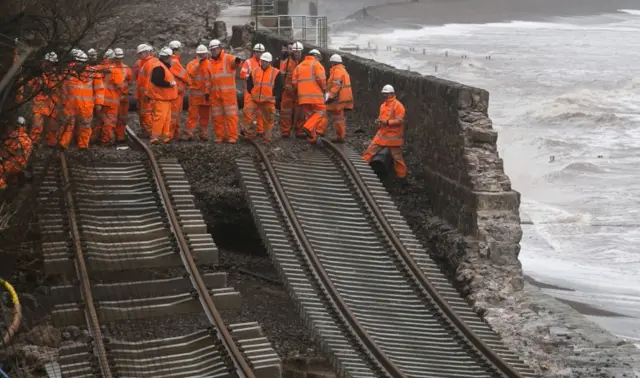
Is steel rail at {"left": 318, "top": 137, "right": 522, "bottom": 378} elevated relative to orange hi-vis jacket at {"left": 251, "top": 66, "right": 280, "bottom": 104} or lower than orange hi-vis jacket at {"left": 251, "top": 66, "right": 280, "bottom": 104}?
lower

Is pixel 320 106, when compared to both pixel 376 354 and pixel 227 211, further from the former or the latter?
pixel 376 354

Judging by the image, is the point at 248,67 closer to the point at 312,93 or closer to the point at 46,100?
the point at 312,93

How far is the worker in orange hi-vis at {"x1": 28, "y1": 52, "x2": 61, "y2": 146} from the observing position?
1258 cm

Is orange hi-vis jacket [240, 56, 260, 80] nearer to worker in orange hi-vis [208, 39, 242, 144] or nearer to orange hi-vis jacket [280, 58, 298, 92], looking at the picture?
worker in orange hi-vis [208, 39, 242, 144]

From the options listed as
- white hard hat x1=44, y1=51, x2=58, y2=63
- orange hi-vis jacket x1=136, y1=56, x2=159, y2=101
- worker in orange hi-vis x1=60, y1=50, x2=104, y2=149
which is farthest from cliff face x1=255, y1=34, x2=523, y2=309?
white hard hat x1=44, y1=51, x2=58, y2=63

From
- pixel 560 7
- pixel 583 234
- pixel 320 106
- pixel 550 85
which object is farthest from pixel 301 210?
pixel 560 7

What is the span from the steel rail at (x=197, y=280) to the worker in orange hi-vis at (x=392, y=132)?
329cm

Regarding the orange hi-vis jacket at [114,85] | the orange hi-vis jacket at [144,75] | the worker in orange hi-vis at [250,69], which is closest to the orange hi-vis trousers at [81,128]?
the orange hi-vis jacket at [114,85]

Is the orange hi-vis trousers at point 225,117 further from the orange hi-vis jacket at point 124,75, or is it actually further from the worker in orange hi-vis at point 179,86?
the orange hi-vis jacket at point 124,75

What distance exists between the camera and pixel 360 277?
555 inches

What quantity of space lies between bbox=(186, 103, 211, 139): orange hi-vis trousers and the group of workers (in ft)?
0.05

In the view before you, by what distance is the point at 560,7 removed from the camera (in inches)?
3932

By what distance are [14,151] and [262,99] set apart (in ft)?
16.5

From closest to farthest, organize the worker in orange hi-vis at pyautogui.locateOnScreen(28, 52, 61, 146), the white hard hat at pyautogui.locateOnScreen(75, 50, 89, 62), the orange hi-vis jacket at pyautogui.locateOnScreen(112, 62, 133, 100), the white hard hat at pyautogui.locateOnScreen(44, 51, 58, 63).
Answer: the worker in orange hi-vis at pyautogui.locateOnScreen(28, 52, 61, 146), the white hard hat at pyautogui.locateOnScreen(44, 51, 58, 63), the white hard hat at pyautogui.locateOnScreen(75, 50, 89, 62), the orange hi-vis jacket at pyautogui.locateOnScreen(112, 62, 133, 100)
